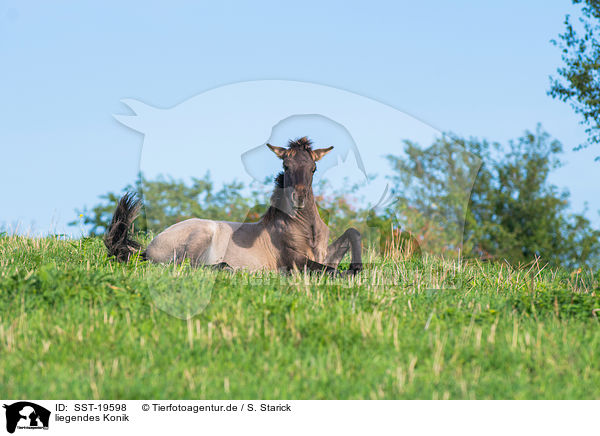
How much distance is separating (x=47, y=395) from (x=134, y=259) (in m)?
5.76

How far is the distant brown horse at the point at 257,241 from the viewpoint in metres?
10.2

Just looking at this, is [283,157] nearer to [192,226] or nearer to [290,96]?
[290,96]

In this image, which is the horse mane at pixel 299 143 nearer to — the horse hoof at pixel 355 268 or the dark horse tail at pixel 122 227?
the horse hoof at pixel 355 268

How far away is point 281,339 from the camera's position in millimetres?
6535

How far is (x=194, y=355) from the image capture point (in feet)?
19.8

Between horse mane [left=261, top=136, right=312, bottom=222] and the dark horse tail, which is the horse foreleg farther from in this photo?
the dark horse tail

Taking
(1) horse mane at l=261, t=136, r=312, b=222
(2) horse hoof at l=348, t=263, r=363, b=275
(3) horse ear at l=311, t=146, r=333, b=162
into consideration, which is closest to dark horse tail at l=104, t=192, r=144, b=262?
(1) horse mane at l=261, t=136, r=312, b=222
